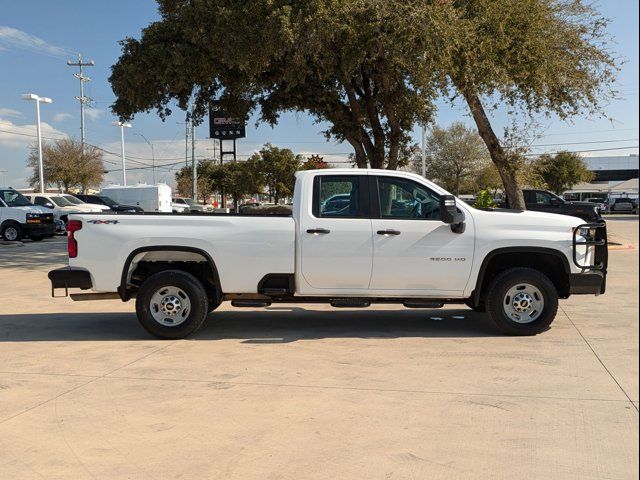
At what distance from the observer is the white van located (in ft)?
120

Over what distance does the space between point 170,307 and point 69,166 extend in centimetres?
5020

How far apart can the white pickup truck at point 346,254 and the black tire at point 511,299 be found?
12 mm

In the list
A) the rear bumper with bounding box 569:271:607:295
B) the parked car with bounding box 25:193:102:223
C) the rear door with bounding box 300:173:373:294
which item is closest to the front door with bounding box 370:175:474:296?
the rear door with bounding box 300:173:373:294

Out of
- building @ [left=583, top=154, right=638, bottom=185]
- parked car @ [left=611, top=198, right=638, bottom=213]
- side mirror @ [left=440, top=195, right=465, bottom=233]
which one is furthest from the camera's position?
building @ [left=583, top=154, right=638, bottom=185]

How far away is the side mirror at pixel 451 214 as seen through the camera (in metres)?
6.63

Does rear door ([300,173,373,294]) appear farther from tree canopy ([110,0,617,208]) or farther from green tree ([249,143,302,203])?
green tree ([249,143,302,203])

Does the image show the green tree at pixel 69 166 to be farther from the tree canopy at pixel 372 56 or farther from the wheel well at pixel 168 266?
the wheel well at pixel 168 266

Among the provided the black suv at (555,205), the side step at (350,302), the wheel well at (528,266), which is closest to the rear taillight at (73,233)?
the side step at (350,302)

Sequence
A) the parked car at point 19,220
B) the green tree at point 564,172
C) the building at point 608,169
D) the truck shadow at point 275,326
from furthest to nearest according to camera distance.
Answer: the building at point 608,169, the green tree at point 564,172, the parked car at point 19,220, the truck shadow at point 275,326

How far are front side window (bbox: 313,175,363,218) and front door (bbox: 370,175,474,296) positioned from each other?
321 mm

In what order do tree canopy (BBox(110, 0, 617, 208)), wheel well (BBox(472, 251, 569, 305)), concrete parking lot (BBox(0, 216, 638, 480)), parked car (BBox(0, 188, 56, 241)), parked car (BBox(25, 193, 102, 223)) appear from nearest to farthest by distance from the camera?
concrete parking lot (BBox(0, 216, 638, 480)), wheel well (BBox(472, 251, 569, 305)), tree canopy (BBox(110, 0, 617, 208)), parked car (BBox(0, 188, 56, 241)), parked car (BBox(25, 193, 102, 223))

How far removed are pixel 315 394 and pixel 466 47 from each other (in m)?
10.9

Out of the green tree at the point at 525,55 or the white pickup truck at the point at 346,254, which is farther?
the green tree at the point at 525,55

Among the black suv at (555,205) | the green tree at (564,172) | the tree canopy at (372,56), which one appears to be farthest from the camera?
the green tree at (564,172)
